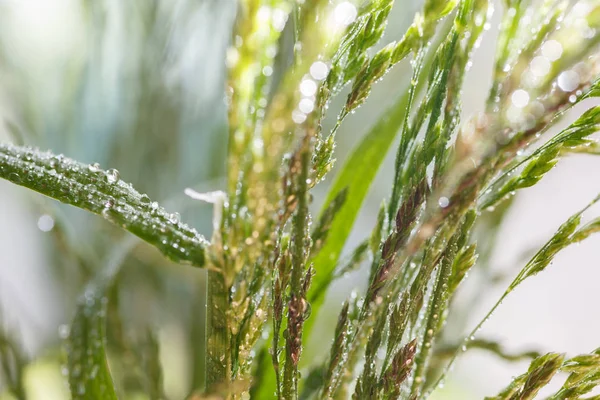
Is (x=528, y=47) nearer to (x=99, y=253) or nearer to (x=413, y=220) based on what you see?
(x=413, y=220)

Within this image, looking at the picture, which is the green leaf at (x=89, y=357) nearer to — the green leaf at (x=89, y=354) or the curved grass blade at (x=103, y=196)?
the green leaf at (x=89, y=354)

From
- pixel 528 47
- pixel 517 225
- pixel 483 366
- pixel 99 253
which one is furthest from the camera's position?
pixel 517 225

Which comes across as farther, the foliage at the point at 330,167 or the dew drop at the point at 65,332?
the dew drop at the point at 65,332

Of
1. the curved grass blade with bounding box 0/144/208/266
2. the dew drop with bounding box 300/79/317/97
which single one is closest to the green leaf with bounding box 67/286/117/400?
the curved grass blade with bounding box 0/144/208/266

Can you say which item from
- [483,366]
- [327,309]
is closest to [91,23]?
[327,309]

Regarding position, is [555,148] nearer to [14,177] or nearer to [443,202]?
[443,202]

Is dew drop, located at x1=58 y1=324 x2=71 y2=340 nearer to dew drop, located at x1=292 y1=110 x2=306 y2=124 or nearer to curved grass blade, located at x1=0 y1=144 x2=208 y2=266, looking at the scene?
curved grass blade, located at x1=0 y1=144 x2=208 y2=266

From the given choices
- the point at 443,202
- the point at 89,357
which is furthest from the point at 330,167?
the point at 89,357

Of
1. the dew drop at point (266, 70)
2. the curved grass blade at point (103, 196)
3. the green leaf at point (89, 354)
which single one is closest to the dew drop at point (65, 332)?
the green leaf at point (89, 354)
